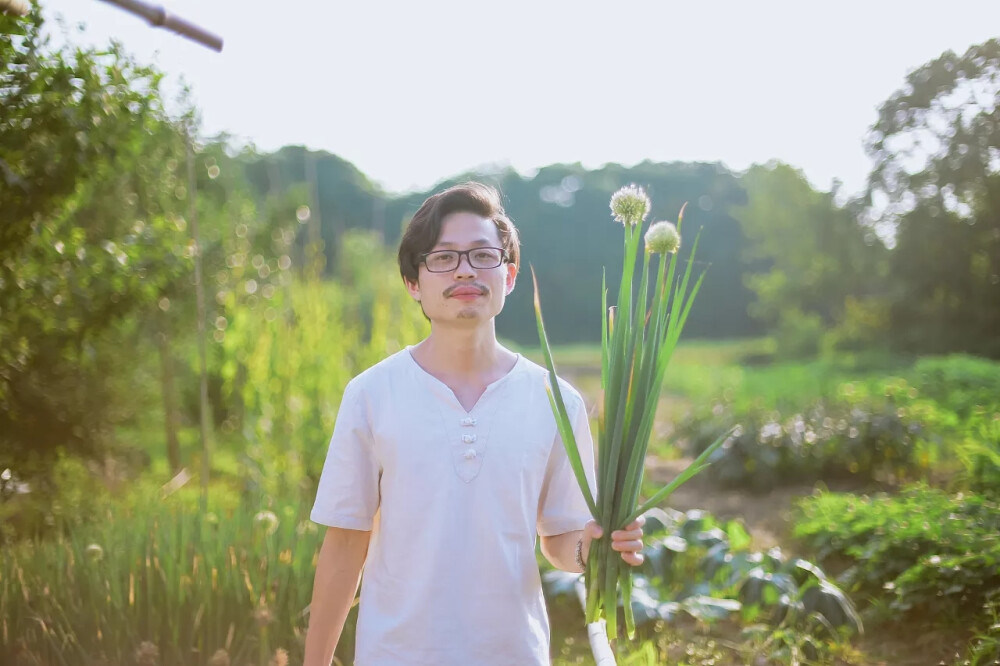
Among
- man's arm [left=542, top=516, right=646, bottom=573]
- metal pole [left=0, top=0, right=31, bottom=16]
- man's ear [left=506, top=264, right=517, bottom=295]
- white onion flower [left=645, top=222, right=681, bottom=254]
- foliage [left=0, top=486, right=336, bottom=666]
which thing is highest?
metal pole [left=0, top=0, right=31, bottom=16]

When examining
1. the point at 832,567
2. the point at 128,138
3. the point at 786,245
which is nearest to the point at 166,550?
the point at 128,138

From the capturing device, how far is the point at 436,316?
1.59m

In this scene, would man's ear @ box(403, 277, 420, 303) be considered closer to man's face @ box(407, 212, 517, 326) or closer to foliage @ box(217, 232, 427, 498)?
man's face @ box(407, 212, 517, 326)

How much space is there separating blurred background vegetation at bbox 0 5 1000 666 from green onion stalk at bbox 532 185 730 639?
393mm

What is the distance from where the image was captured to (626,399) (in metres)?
1.43

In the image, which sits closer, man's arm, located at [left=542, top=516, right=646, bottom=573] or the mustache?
man's arm, located at [left=542, top=516, right=646, bottom=573]

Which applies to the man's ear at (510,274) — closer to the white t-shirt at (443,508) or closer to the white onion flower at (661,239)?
the white t-shirt at (443,508)

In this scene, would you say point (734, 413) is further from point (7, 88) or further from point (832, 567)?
point (7, 88)

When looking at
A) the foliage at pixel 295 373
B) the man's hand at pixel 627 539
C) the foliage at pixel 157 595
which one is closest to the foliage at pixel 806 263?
the foliage at pixel 295 373

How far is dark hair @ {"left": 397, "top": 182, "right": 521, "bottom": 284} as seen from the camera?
5.29 ft

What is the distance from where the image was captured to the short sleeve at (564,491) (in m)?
1.62

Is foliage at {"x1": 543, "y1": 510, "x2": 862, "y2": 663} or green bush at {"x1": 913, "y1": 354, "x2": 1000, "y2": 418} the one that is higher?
green bush at {"x1": 913, "y1": 354, "x2": 1000, "y2": 418}

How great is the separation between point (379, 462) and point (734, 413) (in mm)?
6114

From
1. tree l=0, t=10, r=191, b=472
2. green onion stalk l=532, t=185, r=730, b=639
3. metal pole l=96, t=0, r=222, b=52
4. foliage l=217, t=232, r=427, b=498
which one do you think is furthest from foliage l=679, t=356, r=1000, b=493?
metal pole l=96, t=0, r=222, b=52
